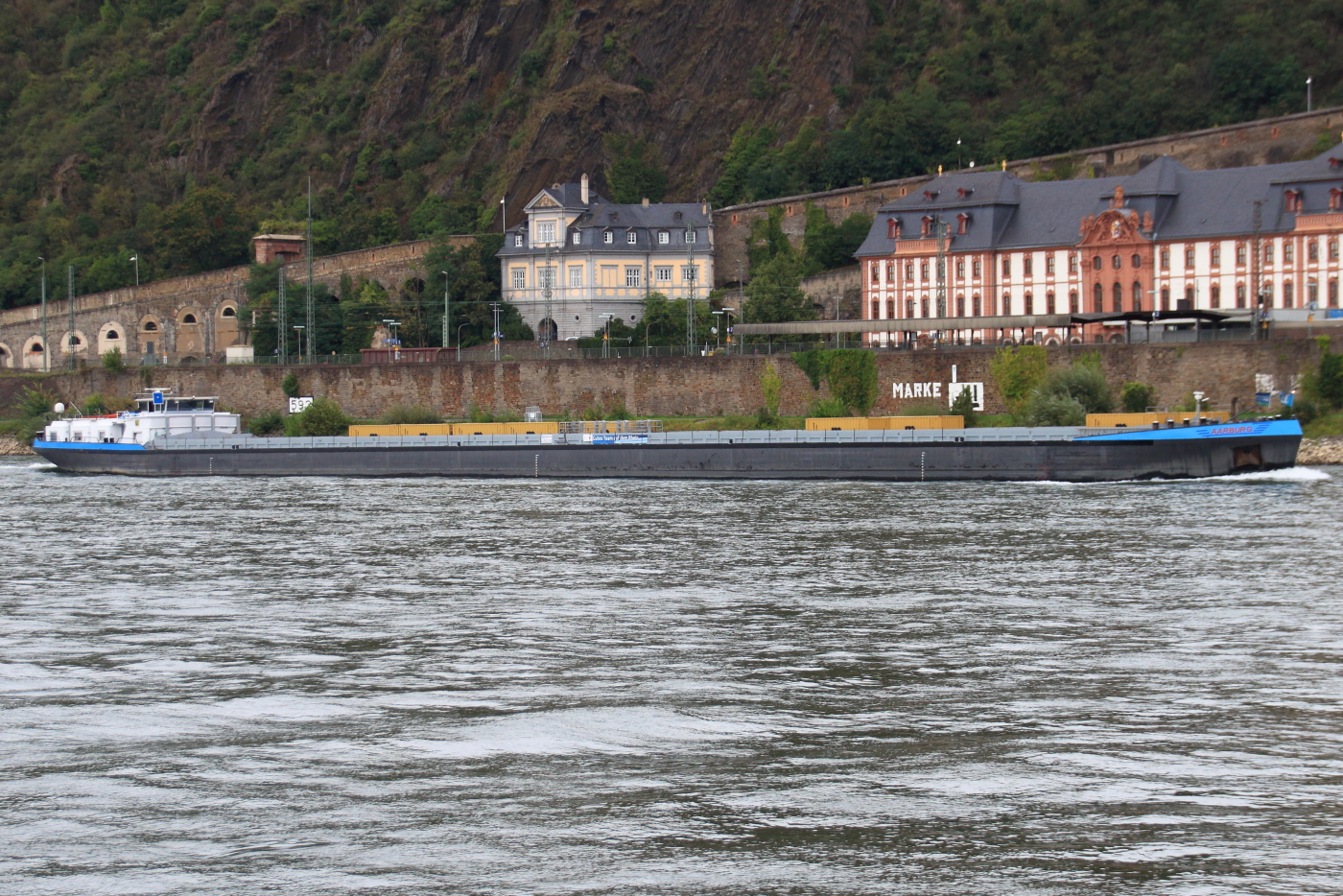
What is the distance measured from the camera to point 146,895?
448 inches

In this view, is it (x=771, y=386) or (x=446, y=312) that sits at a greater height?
(x=446, y=312)

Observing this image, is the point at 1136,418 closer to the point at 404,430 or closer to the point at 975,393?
the point at 975,393

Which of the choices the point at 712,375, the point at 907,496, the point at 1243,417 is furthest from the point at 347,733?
the point at 712,375

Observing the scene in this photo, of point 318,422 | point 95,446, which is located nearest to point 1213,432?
point 318,422

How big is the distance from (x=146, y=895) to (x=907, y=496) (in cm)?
3061

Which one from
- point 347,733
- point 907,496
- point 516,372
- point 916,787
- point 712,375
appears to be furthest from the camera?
point 516,372

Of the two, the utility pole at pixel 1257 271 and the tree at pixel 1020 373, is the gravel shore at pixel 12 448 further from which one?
the utility pole at pixel 1257 271

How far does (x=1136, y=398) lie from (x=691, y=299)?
22.1m

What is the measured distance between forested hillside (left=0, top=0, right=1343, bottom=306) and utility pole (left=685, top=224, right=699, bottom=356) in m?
8.31

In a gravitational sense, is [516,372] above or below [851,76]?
below

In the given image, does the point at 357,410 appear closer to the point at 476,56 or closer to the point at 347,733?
the point at 476,56

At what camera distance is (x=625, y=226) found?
8275cm

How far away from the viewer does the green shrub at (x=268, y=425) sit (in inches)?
2702

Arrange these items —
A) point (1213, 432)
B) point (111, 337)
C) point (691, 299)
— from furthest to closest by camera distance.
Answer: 1. point (111, 337)
2. point (691, 299)
3. point (1213, 432)
